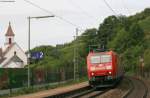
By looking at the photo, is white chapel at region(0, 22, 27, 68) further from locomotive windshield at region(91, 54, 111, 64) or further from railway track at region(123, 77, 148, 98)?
locomotive windshield at region(91, 54, 111, 64)

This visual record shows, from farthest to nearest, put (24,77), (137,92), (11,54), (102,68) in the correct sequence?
1. (11,54)
2. (24,77)
3. (102,68)
4. (137,92)

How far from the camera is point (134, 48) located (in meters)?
139

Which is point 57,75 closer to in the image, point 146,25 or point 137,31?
point 137,31

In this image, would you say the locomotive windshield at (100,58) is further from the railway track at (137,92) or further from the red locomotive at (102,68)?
the railway track at (137,92)

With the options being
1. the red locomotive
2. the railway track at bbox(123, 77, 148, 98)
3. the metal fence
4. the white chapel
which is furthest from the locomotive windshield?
the white chapel

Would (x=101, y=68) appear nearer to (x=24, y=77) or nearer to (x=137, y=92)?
(x=137, y=92)

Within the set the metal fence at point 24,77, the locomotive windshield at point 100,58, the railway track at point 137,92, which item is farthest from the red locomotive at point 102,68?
the metal fence at point 24,77

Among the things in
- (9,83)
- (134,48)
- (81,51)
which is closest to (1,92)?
(9,83)

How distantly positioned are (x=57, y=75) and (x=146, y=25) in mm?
126741

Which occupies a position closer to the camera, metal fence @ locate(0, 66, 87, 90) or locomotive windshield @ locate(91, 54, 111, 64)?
metal fence @ locate(0, 66, 87, 90)

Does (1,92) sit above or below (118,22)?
below

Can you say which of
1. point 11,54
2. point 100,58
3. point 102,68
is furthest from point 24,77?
point 11,54

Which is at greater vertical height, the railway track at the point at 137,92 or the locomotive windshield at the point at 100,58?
the locomotive windshield at the point at 100,58

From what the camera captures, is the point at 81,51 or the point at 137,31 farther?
the point at 137,31
